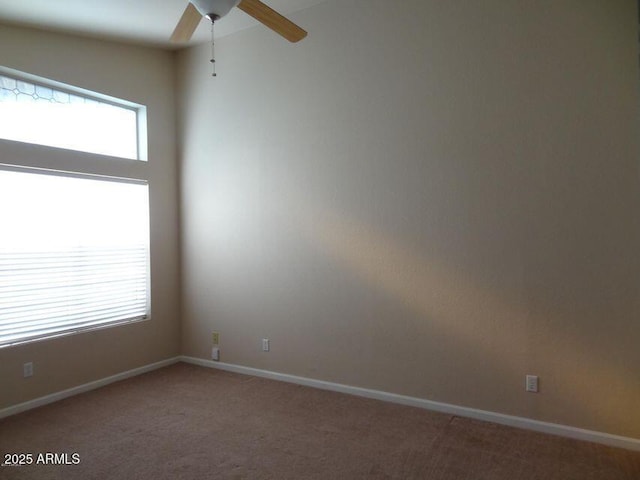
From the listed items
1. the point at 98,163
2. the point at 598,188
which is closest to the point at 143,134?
the point at 98,163

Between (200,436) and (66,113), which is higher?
(66,113)

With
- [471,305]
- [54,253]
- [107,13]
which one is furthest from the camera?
[54,253]

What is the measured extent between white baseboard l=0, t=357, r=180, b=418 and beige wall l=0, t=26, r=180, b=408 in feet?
0.13

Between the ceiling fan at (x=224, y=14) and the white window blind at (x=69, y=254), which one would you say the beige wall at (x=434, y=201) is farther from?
the ceiling fan at (x=224, y=14)

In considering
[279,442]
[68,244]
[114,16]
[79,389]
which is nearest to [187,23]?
[114,16]

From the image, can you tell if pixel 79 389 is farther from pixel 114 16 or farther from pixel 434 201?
pixel 434 201

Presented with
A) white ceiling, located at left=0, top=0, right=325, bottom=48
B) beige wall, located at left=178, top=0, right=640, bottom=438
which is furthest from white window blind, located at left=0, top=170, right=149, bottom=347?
white ceiling, located at left=0, top=0, right=325, bottom=48

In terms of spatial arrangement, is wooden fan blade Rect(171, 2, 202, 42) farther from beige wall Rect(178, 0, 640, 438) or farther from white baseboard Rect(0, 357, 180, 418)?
white baseboard Rect(0, 357, 180, 418)

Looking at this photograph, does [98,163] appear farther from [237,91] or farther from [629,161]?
[629,161]

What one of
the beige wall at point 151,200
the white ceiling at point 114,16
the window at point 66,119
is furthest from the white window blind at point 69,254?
the white ceiling at point 114,16

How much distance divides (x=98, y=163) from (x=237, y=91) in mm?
1408

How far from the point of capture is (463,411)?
3232mm

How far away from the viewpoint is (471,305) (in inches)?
126

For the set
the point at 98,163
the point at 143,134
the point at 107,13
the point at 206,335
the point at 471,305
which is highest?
the point at 107,13
